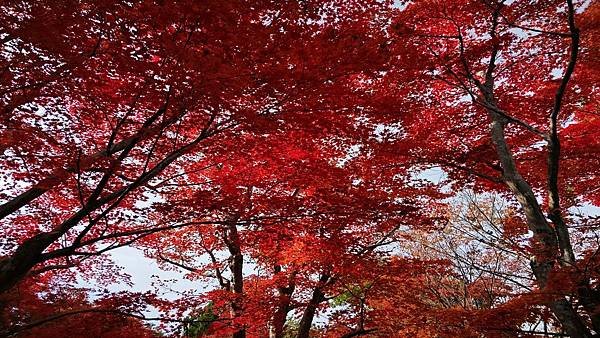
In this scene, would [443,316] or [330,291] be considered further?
[330,291]

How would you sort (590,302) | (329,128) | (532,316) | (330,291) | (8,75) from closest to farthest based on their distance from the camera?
(590,302) → (8,75) → (532,316) → (329,128) → (330,291)

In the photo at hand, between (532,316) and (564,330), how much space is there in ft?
1.41

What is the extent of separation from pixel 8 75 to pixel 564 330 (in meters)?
9.02

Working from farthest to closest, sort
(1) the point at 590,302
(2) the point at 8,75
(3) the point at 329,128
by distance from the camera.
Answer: (3) the point at 329,128, (2) the point at 8,75, (1) the point at 590,302

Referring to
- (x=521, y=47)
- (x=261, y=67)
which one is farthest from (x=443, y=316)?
(x=521, y=47)

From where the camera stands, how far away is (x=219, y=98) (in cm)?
567

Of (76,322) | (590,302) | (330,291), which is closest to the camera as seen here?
(590,302)

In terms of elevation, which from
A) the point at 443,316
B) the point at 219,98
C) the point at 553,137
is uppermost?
the point at 219,98

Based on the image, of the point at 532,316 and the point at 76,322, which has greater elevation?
the point at 76,322

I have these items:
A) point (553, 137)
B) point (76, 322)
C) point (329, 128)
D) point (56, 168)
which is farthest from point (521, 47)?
point (76, 322)

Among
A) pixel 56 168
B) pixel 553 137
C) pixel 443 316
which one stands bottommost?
pixel 443 316

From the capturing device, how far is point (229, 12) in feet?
19.2

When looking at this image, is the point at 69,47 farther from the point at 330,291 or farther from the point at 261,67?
the point at 330,291

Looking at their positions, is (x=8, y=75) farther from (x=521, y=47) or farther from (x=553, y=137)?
(x=521, y=47)
